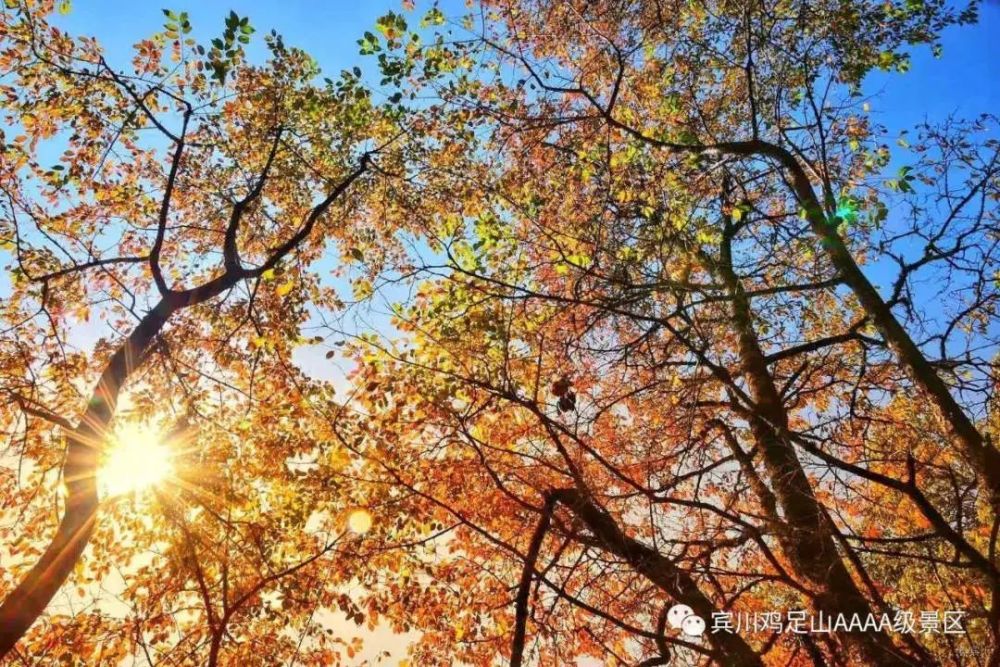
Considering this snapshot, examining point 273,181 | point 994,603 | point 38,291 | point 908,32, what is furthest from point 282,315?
point 908,32

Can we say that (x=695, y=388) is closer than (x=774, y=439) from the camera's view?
Yes

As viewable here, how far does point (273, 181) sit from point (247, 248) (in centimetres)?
132

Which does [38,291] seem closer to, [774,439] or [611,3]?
[611,3]

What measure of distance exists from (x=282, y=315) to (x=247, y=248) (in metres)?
1.58

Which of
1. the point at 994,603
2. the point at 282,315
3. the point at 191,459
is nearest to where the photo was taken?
the point at 994,603

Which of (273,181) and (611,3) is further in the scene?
(273,181)

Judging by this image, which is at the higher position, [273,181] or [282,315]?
[273,181]

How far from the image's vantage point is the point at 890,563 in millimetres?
11523

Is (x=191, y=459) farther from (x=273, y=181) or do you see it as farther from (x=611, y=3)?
(x=611, y=3)

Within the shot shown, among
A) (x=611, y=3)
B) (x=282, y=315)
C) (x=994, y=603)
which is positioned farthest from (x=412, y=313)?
(x=994, y=603)

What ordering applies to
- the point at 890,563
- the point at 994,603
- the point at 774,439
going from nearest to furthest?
the point at 994,603 → the point at 774,439 → the point at 890,563

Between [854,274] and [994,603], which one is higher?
[854,274]

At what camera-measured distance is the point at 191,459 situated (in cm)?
818

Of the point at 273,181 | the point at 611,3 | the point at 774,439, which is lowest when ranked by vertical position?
the point at 774,439
